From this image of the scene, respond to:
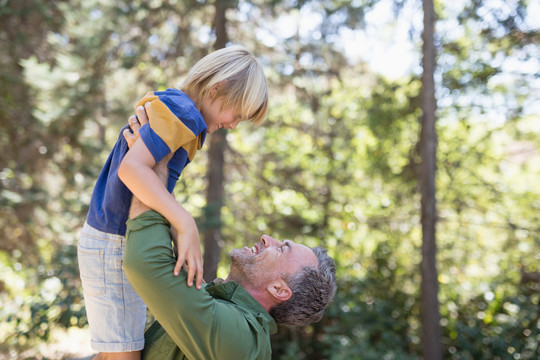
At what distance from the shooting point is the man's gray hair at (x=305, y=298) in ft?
6.43

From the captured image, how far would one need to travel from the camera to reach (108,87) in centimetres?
986

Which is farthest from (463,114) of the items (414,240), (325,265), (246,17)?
(325,265)

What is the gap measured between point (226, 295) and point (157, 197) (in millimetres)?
582

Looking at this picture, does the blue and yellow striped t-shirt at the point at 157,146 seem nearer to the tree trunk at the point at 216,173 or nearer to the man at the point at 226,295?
the man at the point at 226,295

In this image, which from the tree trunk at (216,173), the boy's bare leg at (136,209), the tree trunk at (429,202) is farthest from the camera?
the tree trunk at (216,173)

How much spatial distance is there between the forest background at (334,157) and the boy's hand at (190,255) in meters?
4.81

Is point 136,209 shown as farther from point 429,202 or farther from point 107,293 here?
point 429,202

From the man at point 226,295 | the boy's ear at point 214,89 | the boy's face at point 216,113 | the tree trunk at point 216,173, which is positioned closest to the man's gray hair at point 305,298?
the man at point 226,295

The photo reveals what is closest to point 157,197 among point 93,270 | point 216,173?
point 93,270

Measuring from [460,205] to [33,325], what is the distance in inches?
245

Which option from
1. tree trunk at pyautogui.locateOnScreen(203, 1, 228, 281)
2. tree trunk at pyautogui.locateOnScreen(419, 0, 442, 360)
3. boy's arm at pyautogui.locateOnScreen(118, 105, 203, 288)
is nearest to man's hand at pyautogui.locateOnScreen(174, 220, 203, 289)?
boy's arm at pyautogui.locateOnScreen(118, 105, 203, 288)

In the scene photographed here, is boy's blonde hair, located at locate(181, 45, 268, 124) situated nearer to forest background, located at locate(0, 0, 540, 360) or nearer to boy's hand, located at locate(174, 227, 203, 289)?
boy's hand, located at locate(174, 227, 203, 289)

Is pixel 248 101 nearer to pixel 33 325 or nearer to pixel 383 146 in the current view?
pixel 33 325

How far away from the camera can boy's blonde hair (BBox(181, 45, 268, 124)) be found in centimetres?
174
